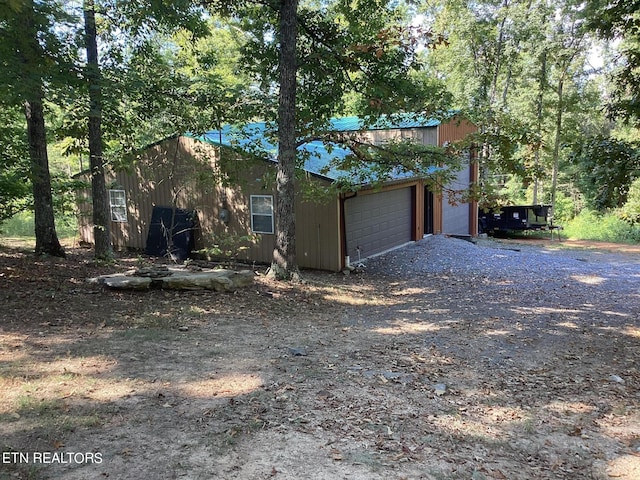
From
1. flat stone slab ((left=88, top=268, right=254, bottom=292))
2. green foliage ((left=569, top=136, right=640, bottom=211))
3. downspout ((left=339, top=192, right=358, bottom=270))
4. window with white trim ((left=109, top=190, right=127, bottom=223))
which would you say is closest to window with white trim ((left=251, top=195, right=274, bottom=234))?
downspout ((left=339, top=192, right=358, bottom=270))

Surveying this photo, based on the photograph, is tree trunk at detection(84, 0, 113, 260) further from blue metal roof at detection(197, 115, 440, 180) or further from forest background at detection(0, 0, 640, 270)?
blue metal roof at detection(197, 115, 440, 180)

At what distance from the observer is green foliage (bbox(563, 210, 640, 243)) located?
81.1 feet

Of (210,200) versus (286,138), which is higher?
(286,138)

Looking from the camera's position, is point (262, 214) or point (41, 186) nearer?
point (41, 186)

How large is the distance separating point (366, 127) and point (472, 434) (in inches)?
339

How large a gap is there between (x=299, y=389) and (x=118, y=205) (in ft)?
46.1

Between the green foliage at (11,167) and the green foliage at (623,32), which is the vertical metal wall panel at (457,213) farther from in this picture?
the green foliage at (11,167)

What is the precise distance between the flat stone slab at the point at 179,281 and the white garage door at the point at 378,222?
5.35 metres

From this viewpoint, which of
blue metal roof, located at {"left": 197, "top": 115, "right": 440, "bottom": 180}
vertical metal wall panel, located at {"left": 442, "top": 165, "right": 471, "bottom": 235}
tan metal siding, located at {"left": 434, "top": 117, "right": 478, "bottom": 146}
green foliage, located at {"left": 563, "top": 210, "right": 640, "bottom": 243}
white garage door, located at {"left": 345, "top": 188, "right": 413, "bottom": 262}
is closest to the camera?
blue metal roof, located at {"left": 197, "top": 115, "right": 440, "bottom": 180}

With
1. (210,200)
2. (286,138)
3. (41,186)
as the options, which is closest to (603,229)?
(210,200)

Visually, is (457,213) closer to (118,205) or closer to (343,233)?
(343,233)

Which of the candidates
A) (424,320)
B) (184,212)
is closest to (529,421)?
(424,320)
